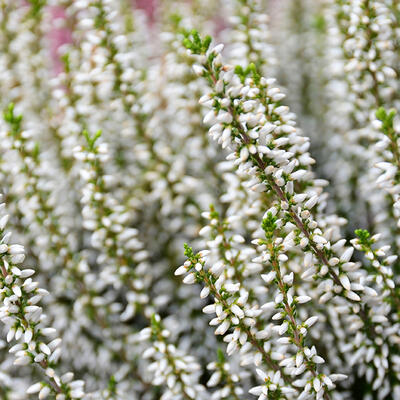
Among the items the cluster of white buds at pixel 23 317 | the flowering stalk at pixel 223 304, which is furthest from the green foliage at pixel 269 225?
the cluster of white buds at pixel 23 317

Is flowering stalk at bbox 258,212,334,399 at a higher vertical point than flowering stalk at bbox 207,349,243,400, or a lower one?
higher

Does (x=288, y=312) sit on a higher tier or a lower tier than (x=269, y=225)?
lower

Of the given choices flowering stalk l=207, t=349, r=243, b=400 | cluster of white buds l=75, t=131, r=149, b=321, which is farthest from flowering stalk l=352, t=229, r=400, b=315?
cluster of white buds l=75, t=131, r=149, b=321

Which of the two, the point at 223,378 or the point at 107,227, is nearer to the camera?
the point at 223,378

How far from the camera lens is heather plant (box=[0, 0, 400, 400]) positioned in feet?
3.27

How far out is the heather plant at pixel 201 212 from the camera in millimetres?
998

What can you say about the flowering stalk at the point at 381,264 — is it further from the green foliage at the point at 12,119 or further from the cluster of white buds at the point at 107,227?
the green foliage at the point at 12,119

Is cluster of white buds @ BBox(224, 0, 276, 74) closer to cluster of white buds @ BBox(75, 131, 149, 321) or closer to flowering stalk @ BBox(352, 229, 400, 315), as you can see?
cluster of white buds @ BBox(75, 131, 149, 321)

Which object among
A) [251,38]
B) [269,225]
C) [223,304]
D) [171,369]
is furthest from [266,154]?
[251,38]

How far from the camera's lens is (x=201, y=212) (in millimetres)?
1564

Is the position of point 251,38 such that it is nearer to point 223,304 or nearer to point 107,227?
point 107,227

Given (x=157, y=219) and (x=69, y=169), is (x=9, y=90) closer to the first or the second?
(x=69, y=169)

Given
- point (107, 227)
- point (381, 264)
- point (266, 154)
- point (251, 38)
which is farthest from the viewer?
point (251, 38)

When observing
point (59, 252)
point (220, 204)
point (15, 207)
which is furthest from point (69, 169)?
point (220, 204)
